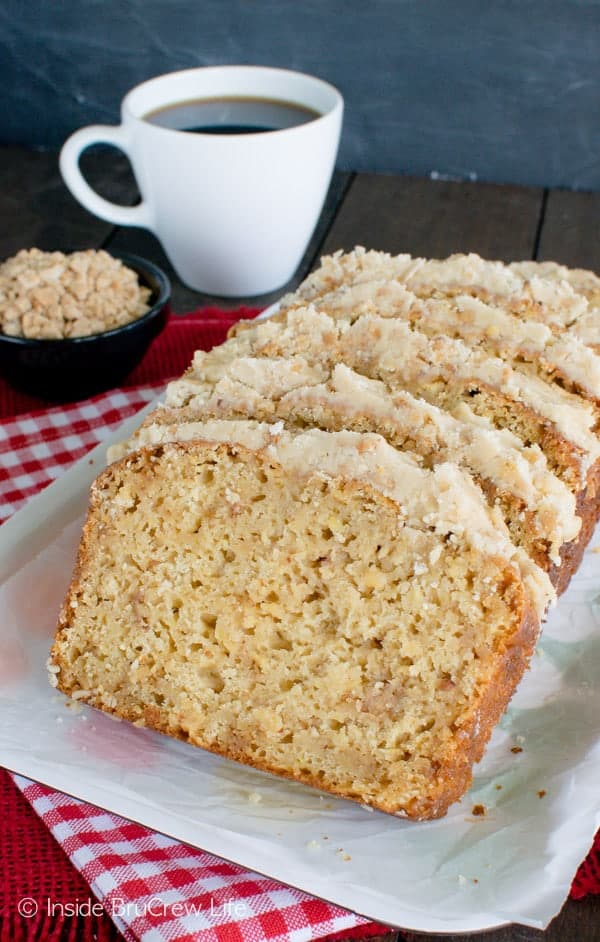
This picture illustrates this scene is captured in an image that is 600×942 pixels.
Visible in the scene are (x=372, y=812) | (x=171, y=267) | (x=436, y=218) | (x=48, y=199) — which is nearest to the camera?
(x=372, y=812)

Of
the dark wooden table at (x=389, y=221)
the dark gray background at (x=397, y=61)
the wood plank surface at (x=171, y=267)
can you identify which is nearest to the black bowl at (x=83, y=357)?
the wood plank surface at (x=171, y=267)

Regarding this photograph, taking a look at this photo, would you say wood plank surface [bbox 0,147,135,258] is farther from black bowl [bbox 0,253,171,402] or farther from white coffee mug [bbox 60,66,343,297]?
black bowl [bbox 0,253,171,402]

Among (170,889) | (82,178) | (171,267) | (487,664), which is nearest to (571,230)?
(171,267)

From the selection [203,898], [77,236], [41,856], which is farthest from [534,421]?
[77,236]

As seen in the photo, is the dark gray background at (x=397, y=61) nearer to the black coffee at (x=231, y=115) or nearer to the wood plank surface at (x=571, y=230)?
the wood plank surface at (x=571, y=230)

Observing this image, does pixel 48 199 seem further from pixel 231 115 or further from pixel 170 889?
pixel 170 889

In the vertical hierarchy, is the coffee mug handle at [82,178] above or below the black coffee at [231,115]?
below
